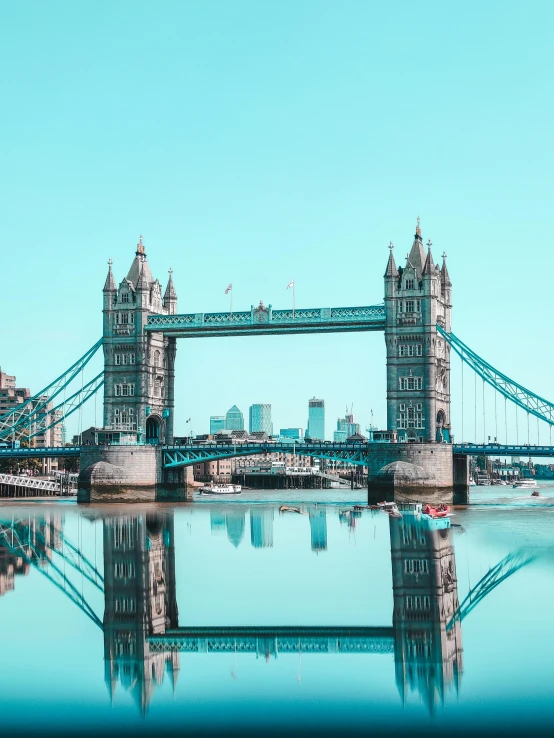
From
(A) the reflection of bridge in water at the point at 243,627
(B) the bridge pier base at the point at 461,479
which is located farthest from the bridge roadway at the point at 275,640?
(B) the bridge pier base at the point at 461,479

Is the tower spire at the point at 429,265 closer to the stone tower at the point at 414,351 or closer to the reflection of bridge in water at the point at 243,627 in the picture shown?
the stone tower at the point at 414,351

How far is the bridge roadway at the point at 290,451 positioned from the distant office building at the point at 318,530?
8.42 metres

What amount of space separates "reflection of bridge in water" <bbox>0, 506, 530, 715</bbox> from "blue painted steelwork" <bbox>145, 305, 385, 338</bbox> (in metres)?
51.0

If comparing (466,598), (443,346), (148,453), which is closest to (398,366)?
(443,346)

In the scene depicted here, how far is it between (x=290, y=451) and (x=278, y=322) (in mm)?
14067

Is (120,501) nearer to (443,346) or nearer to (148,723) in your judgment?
(443,346)

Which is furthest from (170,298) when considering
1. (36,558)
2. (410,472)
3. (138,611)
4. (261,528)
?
(138,611)

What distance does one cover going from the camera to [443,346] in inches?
4402

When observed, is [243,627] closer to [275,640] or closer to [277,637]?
[277,637]

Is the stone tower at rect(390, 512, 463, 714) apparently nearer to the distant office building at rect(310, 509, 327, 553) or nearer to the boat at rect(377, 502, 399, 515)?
the distant office building at rect(310, 509, 327, 553)

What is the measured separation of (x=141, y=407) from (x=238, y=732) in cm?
9466

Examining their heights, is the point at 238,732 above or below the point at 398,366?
below

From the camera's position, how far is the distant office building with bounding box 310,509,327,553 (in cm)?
6200

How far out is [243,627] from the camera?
33.8 m
